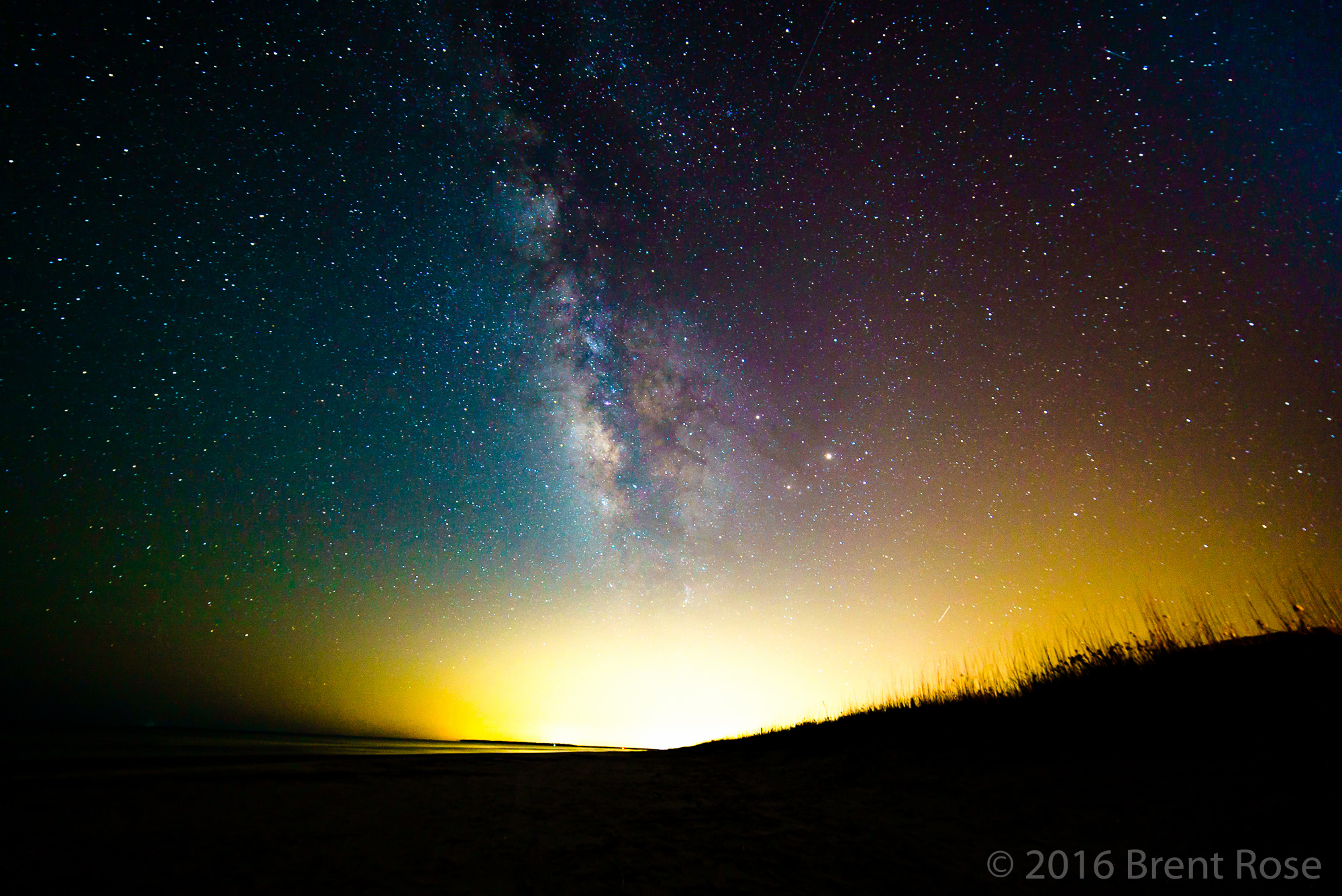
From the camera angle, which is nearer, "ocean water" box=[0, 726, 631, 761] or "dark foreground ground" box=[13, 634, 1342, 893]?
"dark foreground ground" box=[13, 634, 1342, 893]

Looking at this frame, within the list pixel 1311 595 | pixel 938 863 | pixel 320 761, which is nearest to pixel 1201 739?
pixel 938 863

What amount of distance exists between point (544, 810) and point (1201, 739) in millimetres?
4987

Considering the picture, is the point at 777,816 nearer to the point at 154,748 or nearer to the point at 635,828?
the point at 635,828

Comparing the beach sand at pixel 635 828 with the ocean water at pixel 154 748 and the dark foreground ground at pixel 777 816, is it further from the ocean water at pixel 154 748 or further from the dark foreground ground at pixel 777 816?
the ocean water at pixel 154 748

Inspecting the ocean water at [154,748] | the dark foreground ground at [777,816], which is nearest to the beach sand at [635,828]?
the dark foreground ground at [777,816]

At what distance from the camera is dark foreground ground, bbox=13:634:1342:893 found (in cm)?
226

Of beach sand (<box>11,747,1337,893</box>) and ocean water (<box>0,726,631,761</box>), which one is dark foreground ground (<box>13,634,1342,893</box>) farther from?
ocean water (<box>0,726,631,761</box>)

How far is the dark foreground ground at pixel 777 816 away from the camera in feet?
7.42

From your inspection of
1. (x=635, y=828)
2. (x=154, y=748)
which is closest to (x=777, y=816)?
(x=635, y=828)

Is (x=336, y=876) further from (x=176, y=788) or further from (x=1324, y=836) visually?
(x=1324, y=836)

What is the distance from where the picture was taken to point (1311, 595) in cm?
566

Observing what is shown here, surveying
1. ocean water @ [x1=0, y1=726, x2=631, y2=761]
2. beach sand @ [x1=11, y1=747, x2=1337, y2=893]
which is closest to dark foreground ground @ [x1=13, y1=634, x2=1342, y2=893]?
beach sand @ [x1=11, y1=747, x2=1337, y2=893]

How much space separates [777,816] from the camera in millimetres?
3508

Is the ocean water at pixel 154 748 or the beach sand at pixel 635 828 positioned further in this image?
the ocean water at pixel 154 748
